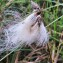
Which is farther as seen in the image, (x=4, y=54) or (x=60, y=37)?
(x=60, y=37)

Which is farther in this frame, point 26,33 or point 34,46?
point 34,46

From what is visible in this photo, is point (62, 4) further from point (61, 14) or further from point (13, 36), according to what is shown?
point (13, 36)

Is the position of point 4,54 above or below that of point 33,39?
below

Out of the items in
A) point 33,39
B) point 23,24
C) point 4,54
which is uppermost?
point 23,24

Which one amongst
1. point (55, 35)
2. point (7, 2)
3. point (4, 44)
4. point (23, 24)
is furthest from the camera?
point (7, 2)

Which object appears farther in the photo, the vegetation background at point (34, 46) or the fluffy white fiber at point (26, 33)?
the vegetation background at point (34, 46)

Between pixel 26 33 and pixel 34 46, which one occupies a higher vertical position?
pixel 26 33

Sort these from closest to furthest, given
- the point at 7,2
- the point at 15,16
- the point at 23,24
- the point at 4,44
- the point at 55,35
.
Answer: the point at 23,24
the point at 4,44
the point at 15,16
the point at 55,35
the point at 7,2

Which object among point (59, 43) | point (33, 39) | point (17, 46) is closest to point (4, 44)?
point (17, 46)
